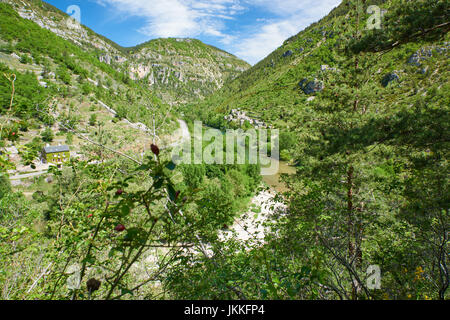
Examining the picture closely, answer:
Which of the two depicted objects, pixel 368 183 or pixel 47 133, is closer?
pixel 368 183

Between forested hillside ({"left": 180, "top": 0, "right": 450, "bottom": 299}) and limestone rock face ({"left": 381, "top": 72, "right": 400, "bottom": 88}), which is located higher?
limestone rock face ({"left": 381, "top": 72, "right": 400, "bottom": 88})

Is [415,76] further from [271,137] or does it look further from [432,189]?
[271,137]

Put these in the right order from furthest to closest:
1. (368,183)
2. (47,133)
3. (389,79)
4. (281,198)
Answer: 1. (47,133)
2. (389,79)
3. (368,183)
4. (281,198)

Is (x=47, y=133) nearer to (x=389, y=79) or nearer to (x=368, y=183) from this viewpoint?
(x=368, y=183)

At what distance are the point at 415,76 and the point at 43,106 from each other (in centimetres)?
988

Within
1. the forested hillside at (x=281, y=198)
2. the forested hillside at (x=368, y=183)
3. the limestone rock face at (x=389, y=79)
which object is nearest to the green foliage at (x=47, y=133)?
the forested hillside at (x=281, y=198)

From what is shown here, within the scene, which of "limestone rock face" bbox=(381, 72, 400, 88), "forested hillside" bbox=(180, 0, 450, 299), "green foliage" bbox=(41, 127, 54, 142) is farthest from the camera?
"limestone rock face" bbox=(381, 72, 400, 88)

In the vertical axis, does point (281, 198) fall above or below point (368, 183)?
below

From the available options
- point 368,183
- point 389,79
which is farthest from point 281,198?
point 389,79

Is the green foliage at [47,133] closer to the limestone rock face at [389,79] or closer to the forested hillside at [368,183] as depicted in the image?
the forested hillside at [368,183]

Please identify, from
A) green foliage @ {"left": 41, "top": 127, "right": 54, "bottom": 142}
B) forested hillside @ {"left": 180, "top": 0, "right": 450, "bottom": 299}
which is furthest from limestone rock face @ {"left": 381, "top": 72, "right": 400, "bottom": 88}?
green foliage @ {"left": 41, "top": 127, "right": 54, "bottom": 142}

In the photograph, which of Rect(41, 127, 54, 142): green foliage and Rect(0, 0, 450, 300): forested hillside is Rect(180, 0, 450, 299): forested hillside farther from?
Rect(41, 127, 54, 142): green foliage
